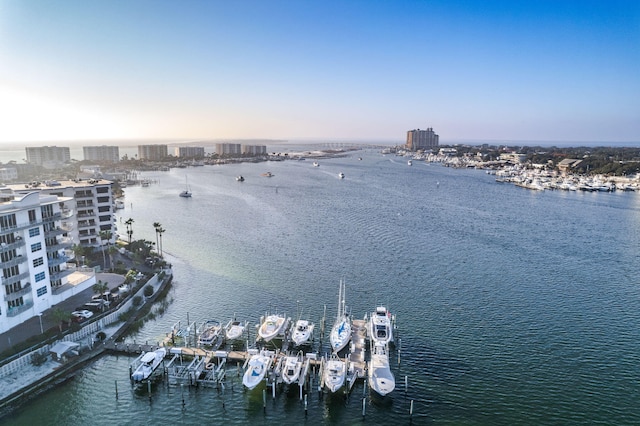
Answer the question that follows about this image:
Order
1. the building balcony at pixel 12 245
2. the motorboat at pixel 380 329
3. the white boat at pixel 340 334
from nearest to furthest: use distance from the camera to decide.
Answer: the building balcony at pixel 12 245 → the white boat at pixel 340 334 → the motorboat at pixel 380 329

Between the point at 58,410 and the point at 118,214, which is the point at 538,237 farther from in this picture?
the point at 118,214

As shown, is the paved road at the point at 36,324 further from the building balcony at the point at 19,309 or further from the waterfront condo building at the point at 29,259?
the building balcony at the point at 19,309

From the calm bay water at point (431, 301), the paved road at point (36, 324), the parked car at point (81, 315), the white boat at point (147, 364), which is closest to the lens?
the calm bay water at point (431, 301)

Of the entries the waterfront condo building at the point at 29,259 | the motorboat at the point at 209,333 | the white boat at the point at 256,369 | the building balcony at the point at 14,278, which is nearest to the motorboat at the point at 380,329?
the white boat at the point at 256,369

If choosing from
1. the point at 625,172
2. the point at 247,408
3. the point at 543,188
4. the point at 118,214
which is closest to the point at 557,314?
Answer: the point at 247,408

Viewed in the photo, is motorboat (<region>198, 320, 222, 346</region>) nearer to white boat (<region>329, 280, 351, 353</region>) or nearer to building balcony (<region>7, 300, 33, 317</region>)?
white boat (<region>329, 280, 351, 353</region>)

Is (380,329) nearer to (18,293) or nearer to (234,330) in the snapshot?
(234,330)

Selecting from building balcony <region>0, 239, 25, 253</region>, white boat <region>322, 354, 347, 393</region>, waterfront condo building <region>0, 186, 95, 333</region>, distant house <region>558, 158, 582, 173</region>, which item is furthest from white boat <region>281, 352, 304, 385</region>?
distant house <region>558, 158, 582, 173</region>
